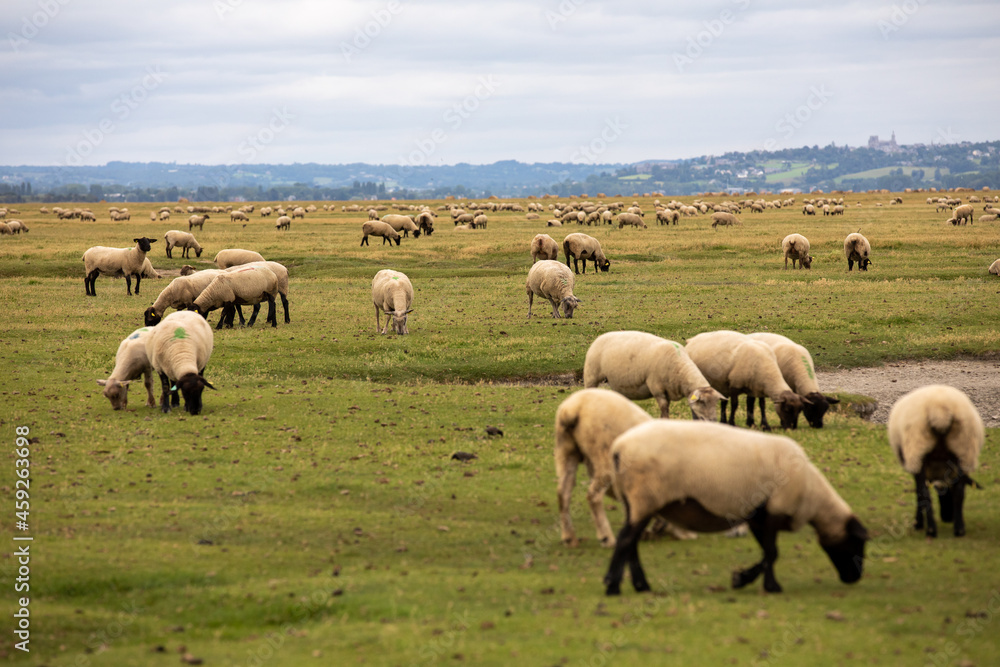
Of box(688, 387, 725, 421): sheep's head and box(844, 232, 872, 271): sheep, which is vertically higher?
box(844, 232, 872, 271): sheep

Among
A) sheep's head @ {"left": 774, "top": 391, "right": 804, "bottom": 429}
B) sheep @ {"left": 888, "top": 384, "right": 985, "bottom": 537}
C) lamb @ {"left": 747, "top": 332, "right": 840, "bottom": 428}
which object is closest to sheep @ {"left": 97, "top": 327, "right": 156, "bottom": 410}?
lamb @ {"left": 747, "top": 332, "right": 840, "bottom": 428}

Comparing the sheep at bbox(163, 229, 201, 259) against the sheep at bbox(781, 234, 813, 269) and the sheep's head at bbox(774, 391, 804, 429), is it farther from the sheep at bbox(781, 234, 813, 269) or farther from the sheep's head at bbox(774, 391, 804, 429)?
the sheep's head at bbox(774, 391, 804, 429)

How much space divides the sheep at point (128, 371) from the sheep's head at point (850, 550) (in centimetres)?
1385

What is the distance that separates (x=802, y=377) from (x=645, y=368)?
3.44 m

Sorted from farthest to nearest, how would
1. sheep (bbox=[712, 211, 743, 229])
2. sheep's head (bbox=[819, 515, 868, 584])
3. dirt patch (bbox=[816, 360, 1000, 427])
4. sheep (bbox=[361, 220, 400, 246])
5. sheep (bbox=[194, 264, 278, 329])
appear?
sheep (bbox=[712, 211, 743, 229])
sheep (bbox=[361, 220, 400, 246])
sheep (bbox=[194, 264, 278, 329])
dirt patch (bbox=[816, 360, 1000, 427])
sheep's head (bbox=[819, 515, 868, 584])

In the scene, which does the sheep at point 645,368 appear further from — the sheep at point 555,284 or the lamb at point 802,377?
the sheep at point 555,284

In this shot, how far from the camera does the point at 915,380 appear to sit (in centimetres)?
2070

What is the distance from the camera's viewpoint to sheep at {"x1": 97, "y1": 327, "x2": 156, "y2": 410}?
56.7ft

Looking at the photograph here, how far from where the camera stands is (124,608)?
854cm

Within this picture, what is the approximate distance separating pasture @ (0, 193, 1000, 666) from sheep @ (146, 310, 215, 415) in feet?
1.68

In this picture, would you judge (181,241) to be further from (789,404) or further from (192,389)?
(789,404)

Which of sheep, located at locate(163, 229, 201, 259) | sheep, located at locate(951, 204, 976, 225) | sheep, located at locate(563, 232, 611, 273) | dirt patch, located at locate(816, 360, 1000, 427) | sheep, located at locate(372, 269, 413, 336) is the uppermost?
sheep, located at locate(951, 204, 976, 225)

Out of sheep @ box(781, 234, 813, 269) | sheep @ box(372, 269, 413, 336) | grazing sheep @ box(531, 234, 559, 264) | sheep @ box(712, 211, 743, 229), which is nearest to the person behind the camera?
sheep @ box(372, 269, 413, 336)

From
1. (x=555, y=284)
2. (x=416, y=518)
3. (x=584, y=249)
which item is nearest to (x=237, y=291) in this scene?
(x=555, y=284)
